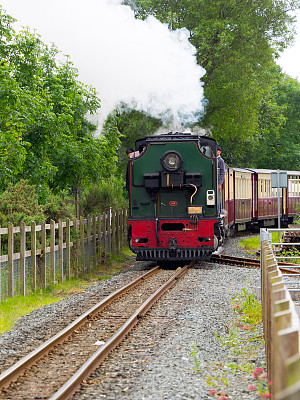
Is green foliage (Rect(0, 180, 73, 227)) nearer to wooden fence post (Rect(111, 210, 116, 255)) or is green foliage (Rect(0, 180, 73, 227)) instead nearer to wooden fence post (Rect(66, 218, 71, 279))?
wooden fence post (Rect(66, 218, 71, 279))

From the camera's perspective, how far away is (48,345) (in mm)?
7160

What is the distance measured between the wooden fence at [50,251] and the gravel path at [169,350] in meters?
1.15

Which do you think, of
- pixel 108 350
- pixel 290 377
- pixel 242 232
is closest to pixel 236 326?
pixel 108 350

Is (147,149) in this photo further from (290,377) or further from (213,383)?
(290,377)

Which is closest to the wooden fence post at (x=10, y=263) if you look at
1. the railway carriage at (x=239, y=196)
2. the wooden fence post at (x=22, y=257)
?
the wooden fence post at (x=22, y=257)

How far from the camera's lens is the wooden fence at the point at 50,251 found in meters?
11.3

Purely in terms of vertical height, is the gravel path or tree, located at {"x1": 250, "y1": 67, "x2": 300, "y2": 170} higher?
tree, located at {"x1": 250, "y1": 67, "x2": 300, "y2": 170}

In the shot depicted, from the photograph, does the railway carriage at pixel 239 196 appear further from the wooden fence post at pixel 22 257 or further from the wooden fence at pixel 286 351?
the wooden fence at pixel 286 351

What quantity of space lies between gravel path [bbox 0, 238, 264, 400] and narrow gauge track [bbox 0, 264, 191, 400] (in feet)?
0.43

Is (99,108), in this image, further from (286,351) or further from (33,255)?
(286,351)

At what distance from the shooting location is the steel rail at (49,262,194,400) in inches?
215

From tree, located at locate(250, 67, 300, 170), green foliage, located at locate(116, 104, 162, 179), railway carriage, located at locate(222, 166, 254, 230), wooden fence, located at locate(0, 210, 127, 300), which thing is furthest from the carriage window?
tree, located at locate(250, 67, 300, 170)

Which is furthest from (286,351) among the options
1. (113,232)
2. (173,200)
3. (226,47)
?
(226,47)

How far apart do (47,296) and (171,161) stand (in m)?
4.72
